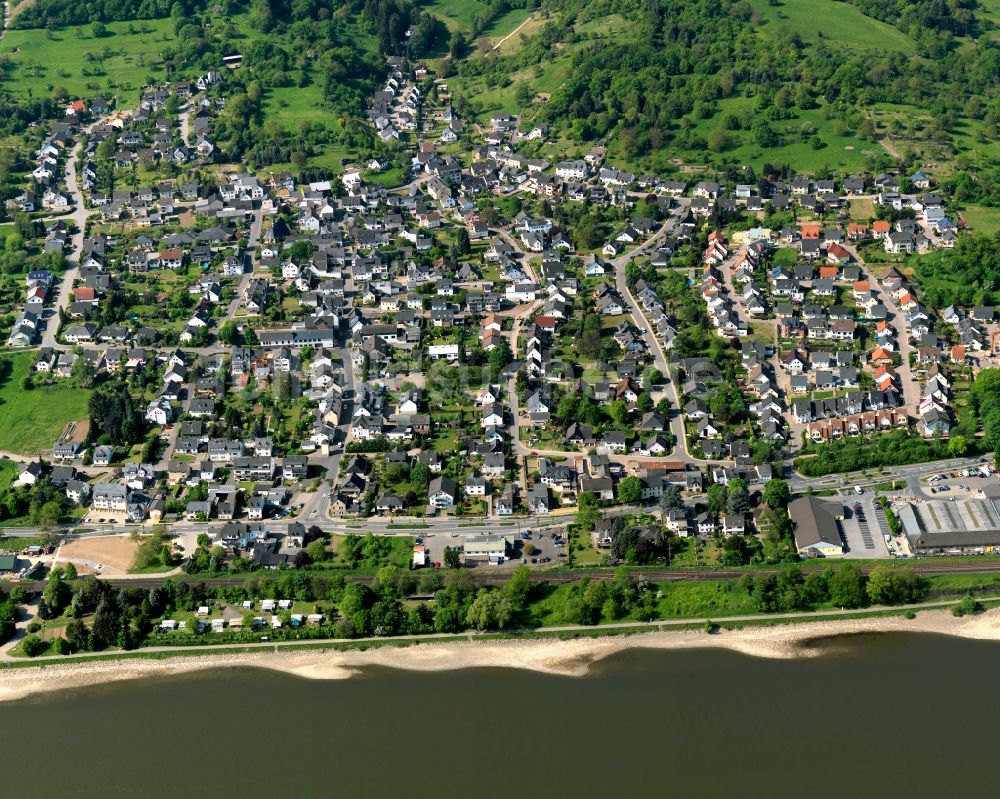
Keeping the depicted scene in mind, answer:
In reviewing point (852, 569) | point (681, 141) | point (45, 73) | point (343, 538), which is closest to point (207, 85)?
point (45, 73)

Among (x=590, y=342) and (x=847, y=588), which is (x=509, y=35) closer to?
(x=590, y=342)

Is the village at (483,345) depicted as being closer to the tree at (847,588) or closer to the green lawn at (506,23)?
the tree at (847,588)

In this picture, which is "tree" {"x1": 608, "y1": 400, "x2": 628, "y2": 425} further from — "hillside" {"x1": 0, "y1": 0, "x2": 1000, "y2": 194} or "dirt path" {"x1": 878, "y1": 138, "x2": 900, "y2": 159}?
"dirt path" {"x1": 878, "y1": 138, "x2": 900, "y2": 159}

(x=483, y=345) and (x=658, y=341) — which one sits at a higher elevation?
(x=483, y=345)

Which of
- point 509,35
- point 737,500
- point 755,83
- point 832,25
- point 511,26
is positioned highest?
point 511,26

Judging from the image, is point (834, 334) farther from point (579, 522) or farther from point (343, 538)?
point (343, 538)

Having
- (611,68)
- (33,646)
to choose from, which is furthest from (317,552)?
(611,68)

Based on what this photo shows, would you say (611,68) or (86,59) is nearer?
(611,68)
